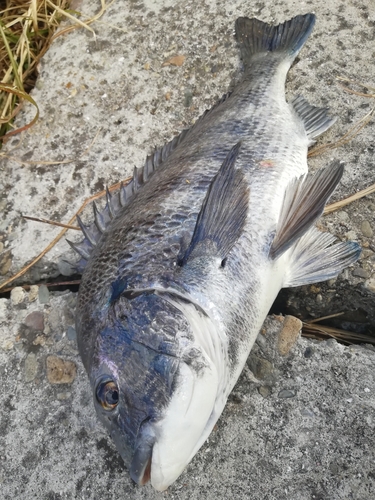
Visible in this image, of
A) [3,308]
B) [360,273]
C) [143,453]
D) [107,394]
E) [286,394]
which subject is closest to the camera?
[143,453]

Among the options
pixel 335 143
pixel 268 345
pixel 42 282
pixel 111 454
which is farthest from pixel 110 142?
pixel 111 454

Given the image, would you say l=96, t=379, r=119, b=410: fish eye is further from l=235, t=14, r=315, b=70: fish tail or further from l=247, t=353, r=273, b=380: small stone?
l=235, t=14, r=315, b=70: fish tail

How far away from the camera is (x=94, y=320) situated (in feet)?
6.23

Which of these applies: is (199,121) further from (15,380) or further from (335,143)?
(15,380)

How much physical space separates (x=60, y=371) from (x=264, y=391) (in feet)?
3.52

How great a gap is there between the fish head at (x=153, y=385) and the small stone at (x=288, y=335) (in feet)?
2.11

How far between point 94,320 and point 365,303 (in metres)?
1.44

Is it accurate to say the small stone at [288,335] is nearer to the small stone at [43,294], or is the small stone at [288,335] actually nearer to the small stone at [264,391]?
the small stone at [264,391]

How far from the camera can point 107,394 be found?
1.72m

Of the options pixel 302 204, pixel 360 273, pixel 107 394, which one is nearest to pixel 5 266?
pixel 107 394

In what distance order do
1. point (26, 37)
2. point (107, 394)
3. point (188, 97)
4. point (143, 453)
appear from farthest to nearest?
point (26, 37)
point (188, 97)
point (107, 394)
point (143, 453)

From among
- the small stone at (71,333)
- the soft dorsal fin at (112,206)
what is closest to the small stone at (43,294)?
the small stone at (71,333)

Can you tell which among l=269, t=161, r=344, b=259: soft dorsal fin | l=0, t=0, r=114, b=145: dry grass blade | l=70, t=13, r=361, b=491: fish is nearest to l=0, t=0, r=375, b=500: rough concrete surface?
l=0, t=0, r=114, b=145: dry grass blade

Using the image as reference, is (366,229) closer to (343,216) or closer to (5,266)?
(343,216)
